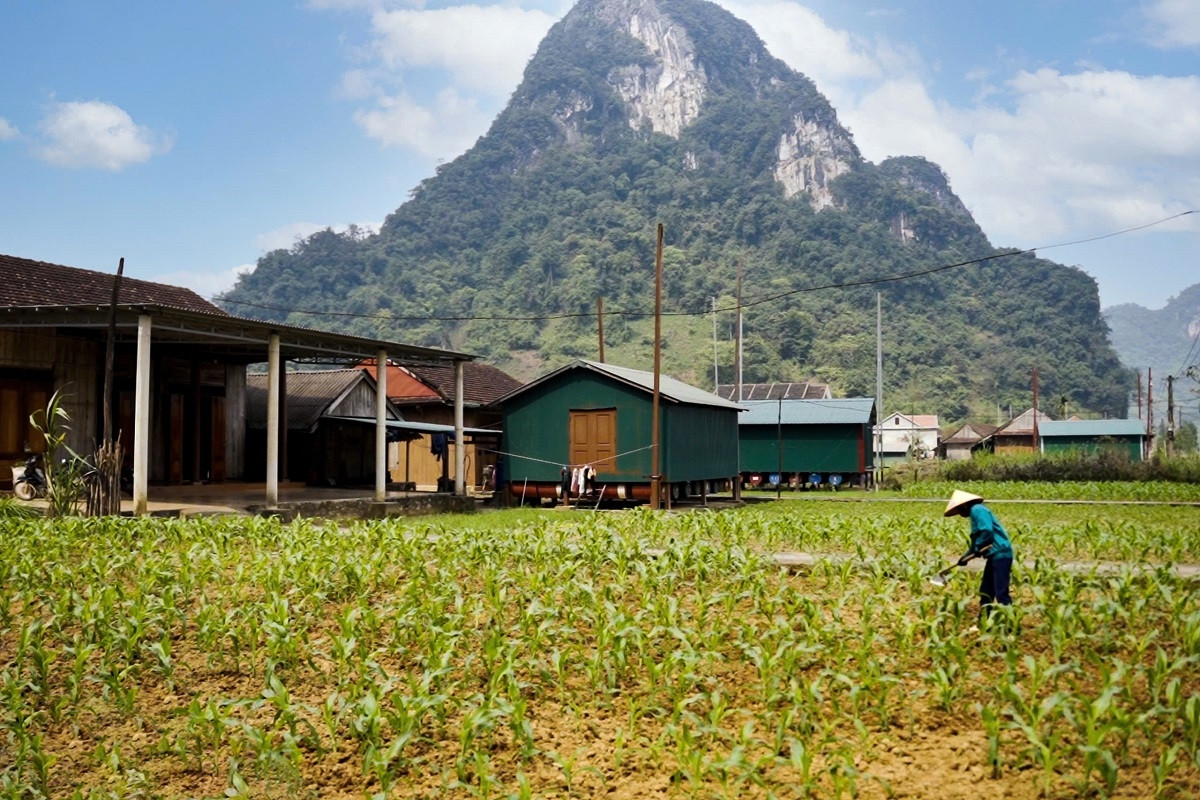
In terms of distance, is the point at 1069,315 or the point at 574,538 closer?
the point at 574,538

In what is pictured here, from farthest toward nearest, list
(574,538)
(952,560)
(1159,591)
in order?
(574,538) < (952,560) < (1159,591)

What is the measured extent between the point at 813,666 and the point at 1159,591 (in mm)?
3777

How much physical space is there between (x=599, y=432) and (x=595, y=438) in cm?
19

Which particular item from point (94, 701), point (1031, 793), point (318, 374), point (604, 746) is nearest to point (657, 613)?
point (604, 746)

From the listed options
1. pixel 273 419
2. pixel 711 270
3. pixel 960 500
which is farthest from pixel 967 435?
pixel 960 500

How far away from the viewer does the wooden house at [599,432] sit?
26.5 metres

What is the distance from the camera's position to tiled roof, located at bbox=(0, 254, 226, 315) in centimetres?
2162

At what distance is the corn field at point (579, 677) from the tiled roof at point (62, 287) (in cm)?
1162

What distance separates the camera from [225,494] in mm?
23312

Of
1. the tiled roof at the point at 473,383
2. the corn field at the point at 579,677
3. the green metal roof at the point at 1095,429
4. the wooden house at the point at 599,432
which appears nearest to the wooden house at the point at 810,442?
the tiled roof at the point at 473,383

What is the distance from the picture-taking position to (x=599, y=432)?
2703 centimetres

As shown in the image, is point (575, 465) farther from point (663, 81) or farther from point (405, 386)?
point (663, 81)

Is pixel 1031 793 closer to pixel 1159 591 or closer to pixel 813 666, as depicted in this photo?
pixel 813 666

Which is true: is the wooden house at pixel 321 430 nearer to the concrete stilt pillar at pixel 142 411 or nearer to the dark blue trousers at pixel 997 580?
the concrete stilt pillar at pixel 142 411
